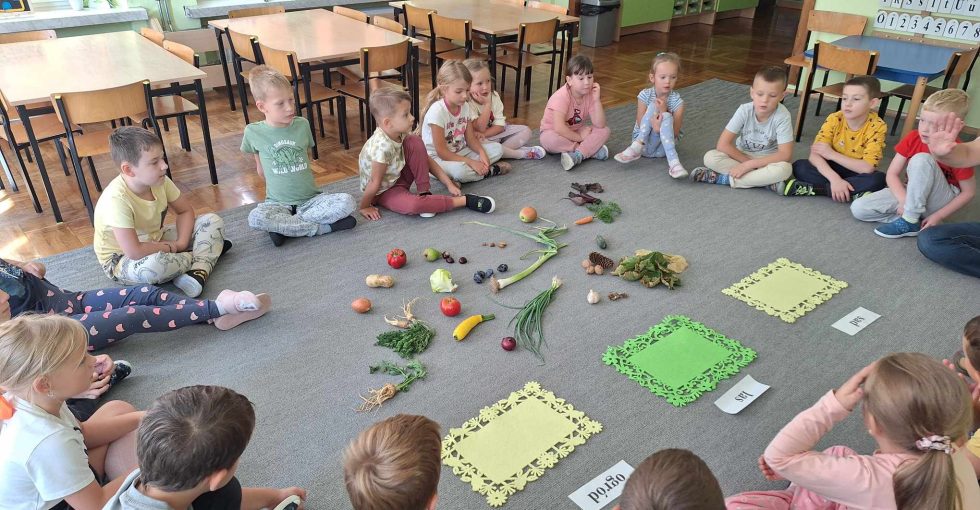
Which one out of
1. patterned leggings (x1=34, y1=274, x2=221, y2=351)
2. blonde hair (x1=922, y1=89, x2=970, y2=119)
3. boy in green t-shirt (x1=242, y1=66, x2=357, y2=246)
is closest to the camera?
patterned leggings (x1=34, y1=274, x2=221, y2=351)

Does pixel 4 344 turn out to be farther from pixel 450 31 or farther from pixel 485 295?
pixel 450 31

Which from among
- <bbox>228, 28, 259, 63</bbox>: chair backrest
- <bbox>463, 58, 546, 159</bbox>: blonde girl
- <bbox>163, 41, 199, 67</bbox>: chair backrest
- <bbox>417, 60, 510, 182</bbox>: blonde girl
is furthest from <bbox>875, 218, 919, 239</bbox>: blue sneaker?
<bbox>163, 41, 199, 67</bbox>: chair backrest

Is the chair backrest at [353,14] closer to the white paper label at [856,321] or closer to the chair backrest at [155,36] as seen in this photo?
the chair backrest at [155,36]

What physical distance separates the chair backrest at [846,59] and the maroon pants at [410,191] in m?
2.78

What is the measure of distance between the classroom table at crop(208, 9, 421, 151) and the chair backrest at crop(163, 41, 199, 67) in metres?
0.43

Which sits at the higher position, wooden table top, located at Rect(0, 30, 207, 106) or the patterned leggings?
wooden table top, located at Rect(0, 30, 207, 106)

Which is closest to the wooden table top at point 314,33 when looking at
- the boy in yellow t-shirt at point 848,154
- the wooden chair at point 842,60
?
the boy in yellow t-shirt at point 848,154

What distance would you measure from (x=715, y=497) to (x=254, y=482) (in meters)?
1.26

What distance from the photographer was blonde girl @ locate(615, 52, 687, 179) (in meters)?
3.62

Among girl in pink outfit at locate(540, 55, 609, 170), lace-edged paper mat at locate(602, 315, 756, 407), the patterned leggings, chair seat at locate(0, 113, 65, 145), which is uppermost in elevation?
chair seat at locate(0, 113, 65, 145)

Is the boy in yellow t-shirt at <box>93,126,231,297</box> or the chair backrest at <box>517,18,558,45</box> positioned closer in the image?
the boy in yellow t-shirt at <box>93,126,231,297</box>

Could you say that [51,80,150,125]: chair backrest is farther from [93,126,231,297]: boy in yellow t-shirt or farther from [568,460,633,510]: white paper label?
[568,460,633,510]: white paper label

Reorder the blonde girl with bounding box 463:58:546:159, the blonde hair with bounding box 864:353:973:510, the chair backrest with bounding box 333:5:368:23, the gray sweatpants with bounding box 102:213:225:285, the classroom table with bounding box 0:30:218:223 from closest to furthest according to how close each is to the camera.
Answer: the blonde hair with bounding box 864:353:973:510 < the gray sweatpants with bounding box 102:213:225:285 < the classroom table with bounding box 0:30:218:223 < the blonde girl with bounding box 463:58:546:159 < the chair backrest with bounding box 333:5:368:23

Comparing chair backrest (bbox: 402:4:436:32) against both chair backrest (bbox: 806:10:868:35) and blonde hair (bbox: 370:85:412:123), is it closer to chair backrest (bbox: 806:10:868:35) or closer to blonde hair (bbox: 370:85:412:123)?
blonde hair (bbox: 370:85:412:123)
